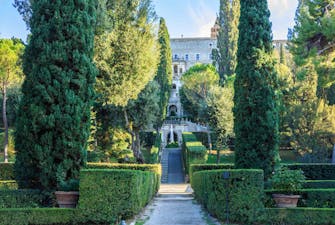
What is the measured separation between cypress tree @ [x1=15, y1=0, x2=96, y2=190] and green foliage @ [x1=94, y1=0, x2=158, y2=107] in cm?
668

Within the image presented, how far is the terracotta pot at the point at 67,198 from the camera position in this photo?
8016mm

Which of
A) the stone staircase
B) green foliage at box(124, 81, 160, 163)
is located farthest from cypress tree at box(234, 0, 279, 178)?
the stone staircase

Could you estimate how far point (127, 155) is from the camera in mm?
22703

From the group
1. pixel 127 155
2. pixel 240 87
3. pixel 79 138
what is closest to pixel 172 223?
pixel 79 138

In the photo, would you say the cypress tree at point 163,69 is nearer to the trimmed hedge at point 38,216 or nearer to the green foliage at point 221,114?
the green foliage at point 221,114

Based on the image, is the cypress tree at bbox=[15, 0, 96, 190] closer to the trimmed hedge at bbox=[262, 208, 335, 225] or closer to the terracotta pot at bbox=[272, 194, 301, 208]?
the trimmed hedge at bbox=[262, 208, 335, 225]

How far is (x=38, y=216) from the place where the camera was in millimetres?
7605

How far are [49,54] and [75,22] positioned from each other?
938 millimetres

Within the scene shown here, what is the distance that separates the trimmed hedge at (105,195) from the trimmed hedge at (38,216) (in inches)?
10.8

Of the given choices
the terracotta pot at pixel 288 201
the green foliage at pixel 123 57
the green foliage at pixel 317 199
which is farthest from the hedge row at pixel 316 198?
the green foliage at pixel 123 57

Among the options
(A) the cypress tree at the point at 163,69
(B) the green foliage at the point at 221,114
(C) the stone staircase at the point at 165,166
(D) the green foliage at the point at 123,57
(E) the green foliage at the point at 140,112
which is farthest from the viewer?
(A) the cypress tree at the point at 163,69

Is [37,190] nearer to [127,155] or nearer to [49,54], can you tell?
Result: [49,54]

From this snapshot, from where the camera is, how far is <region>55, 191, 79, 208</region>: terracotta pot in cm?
802

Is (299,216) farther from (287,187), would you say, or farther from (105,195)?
(105,195)
